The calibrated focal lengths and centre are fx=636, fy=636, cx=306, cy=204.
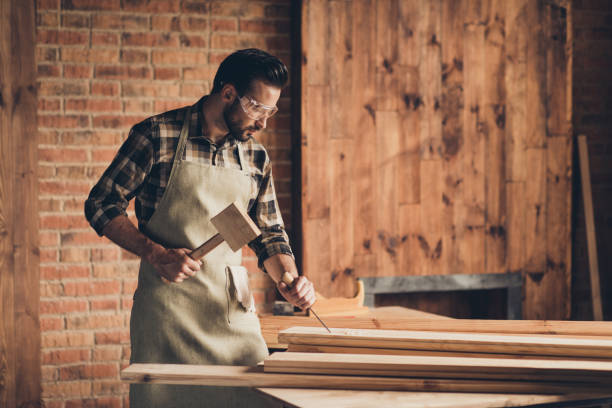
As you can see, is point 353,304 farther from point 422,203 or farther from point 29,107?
point 29,107

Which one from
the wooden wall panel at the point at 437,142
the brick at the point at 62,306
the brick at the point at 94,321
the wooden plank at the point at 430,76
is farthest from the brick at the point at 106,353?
the wooden plank at the point at 430,76

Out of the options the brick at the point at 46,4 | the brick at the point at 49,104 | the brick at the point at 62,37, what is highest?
the brick at the point at 46,4

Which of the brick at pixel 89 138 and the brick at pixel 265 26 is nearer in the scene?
the brick at pixel 89 138

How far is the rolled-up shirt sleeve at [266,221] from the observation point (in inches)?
82.0

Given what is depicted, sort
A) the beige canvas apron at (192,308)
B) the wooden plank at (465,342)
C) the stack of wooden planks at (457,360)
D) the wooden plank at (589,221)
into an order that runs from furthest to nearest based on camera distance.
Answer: the wooden plank at (589,221)
the beige canvas apron at (192,308)
the wooden plank at (465,342)
the stack of wooden planks at (457,360)

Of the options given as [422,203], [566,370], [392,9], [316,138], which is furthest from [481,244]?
[566,370]

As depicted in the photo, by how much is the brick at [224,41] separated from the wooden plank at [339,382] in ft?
7.60

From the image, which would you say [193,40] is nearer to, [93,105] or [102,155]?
[93,105]

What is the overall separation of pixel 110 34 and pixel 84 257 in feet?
3.81

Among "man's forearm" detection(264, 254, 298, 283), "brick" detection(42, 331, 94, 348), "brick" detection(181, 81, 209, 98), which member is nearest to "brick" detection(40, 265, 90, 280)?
"brick" detection(42, 331, 94, 348)

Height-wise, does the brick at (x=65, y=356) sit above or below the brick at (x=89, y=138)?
below

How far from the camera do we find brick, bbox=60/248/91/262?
3.27 metres

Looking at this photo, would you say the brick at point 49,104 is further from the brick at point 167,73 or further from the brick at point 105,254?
the brick at point 105,254

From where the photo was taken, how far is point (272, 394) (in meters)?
1.38
